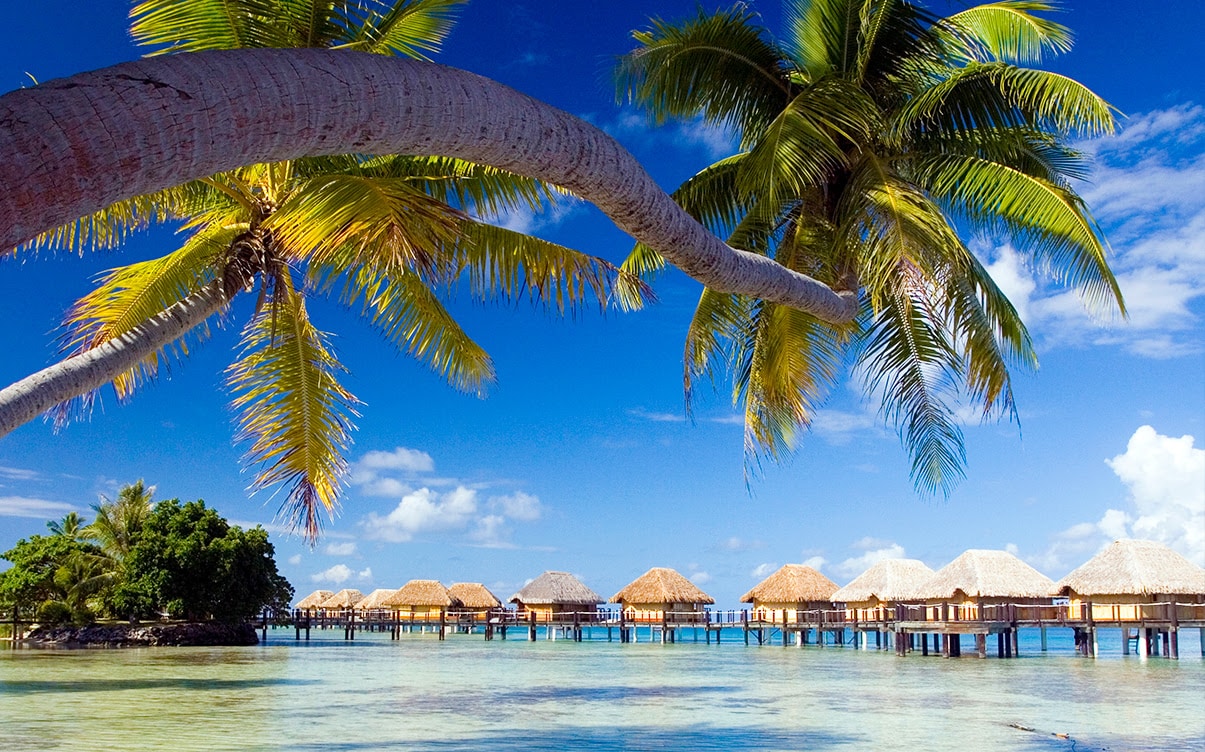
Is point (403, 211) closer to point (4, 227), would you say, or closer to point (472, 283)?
point (472, 283)

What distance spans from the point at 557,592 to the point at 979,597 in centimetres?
1747

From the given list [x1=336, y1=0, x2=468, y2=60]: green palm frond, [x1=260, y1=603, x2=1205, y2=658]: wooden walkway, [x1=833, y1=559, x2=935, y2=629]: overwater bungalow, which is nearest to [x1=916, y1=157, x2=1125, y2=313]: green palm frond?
[x1=336, y1=0, x2=468, y2=60]: green palm frond

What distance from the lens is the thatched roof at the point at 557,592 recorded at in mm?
42062

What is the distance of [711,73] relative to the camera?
28.7ft

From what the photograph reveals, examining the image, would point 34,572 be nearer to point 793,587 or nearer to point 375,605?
point 375,605

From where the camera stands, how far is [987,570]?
101 feet

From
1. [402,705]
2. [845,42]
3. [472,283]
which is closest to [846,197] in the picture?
[845,42]

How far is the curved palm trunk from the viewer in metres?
4.90

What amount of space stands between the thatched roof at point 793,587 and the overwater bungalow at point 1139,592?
9.55m

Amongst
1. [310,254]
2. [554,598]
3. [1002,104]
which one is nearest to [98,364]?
[310,254]

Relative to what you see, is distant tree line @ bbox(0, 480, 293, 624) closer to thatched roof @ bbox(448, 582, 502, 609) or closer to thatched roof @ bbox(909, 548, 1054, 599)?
thatched roof @ bbox(448, 582, 502, 609)

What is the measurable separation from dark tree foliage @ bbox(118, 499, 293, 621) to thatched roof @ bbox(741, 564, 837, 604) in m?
17.0

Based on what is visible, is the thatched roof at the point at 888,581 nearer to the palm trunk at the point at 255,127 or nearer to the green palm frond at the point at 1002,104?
the green palm frond at the point at 1002,104

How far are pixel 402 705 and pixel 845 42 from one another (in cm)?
1080
